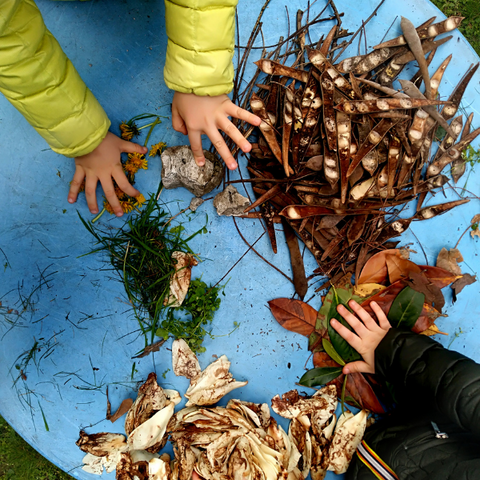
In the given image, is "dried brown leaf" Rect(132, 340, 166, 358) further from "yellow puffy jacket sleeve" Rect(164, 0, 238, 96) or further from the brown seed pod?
the brown seed pod

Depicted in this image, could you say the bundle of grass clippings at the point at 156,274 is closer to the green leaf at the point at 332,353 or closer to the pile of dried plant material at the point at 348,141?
the pile of dried plant material at the point at 348,141

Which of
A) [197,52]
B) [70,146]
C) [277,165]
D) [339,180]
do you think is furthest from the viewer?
[277,165]

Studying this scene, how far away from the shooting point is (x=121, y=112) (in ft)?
5.08

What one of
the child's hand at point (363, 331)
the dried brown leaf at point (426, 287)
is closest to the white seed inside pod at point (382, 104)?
the dried brown leaf at point (426, 287)

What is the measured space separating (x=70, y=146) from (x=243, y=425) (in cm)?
135

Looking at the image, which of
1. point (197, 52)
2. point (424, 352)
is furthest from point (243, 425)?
point (197, 52)

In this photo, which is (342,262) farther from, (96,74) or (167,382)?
(96,74)

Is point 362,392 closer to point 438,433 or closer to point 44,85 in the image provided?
point 438,433

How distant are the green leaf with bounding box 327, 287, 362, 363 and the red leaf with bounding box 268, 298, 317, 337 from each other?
0.09 m

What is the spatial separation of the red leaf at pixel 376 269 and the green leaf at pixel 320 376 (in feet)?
1.38

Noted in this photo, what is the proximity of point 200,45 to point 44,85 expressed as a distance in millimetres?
562

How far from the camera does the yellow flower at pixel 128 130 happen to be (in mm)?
1525

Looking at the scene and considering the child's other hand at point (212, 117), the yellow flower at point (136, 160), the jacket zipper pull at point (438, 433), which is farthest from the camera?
the yellow flower at point (136, 160)

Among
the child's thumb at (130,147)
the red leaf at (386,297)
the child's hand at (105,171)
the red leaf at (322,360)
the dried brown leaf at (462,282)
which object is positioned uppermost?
the child's thumb at (130,147)
